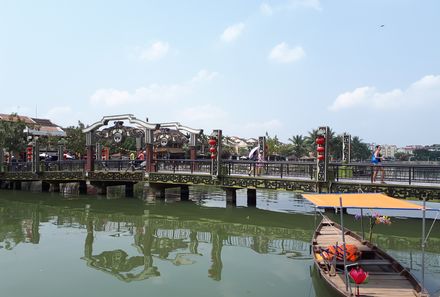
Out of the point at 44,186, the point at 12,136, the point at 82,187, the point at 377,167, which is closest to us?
the point at 377,167

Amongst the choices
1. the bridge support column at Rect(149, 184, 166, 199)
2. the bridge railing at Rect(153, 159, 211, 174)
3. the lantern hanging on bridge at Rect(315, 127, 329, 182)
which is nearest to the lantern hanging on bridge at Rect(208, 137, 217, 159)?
the bridge railing at Rect(153, 159, 211, 174)

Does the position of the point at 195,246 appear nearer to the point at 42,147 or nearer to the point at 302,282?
the point at 302,282

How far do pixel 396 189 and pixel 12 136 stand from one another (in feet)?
112

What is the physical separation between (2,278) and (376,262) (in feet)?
31.5

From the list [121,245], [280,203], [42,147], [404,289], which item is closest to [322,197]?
[404,289]

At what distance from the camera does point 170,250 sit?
13234 millimetres

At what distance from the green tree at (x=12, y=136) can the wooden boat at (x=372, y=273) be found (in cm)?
3402

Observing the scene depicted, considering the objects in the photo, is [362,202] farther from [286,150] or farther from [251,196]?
[286,150]

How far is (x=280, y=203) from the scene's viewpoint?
82.2 ft

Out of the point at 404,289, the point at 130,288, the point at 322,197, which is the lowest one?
the point at 130,288

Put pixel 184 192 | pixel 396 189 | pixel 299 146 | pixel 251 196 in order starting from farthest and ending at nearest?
pixel 299 146 → pixel 184 192 → pixel 251 196 → pixel 396 189

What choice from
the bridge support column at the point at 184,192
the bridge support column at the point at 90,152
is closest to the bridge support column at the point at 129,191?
the bridge support column at the point at 90,152

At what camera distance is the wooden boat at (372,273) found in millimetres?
7324

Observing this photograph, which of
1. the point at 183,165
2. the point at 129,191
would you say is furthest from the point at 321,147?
the point at 129,191
